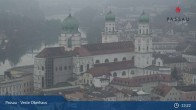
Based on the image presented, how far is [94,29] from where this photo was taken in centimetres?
876

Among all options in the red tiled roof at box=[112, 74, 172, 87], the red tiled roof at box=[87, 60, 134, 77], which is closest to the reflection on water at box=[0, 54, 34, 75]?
the red tiled roof at box=[87, 60, 134, 77]

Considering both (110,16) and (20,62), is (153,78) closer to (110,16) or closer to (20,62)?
(110,16)

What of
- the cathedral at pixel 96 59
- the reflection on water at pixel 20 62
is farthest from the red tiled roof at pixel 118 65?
the reflection on water at pixel 20 62

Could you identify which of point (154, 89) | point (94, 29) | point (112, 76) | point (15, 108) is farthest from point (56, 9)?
point (15, 108)

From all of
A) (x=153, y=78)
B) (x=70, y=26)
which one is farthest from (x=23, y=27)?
(x=153, y=78)

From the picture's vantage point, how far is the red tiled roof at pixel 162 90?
15.9 ft

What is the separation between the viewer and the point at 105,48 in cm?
712

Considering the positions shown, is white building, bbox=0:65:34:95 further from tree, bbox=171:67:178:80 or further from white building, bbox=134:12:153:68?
tree, bbox=171:67:178:80

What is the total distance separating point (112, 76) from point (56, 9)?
2.21 m

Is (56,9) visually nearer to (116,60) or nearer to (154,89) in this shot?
(116,60)

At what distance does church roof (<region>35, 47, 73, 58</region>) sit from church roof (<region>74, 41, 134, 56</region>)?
0.17 meters

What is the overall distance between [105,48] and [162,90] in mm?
2211

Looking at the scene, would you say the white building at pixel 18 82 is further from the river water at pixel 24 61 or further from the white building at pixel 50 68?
the river water at pixel 24 61

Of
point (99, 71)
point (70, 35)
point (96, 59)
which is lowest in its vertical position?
point (99, 71)
